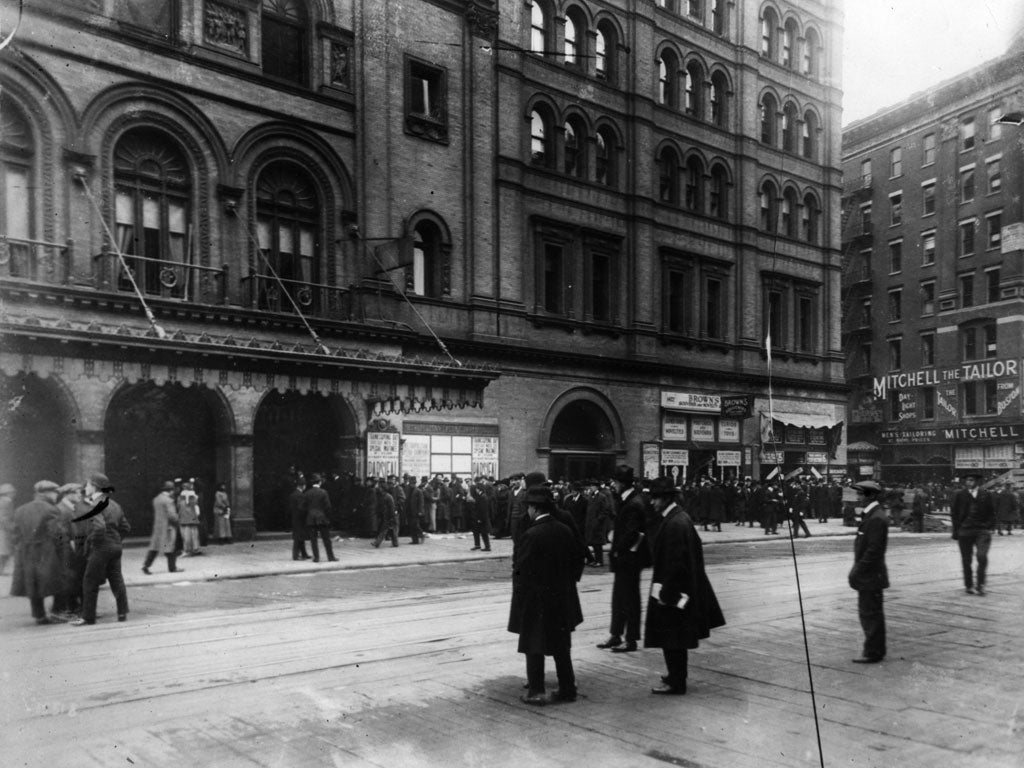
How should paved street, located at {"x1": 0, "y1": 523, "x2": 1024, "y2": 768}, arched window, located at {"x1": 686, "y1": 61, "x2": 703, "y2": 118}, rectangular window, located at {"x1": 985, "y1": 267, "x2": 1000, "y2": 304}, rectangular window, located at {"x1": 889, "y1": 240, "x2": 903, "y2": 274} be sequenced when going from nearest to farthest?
1. paved street, located at {"x1": 0, "y1": 523, "x2": 1024, "y2": 768}
2. arched window, located at {"x1": 686, "y1": 61, "x2": 703, "y2": 118}
3. rectangular window, located at {"x1": 985, "y1": 267, "x2": 1000, "y2": 304}
4. rectangular window, located at {"x1": 889, "y1": 240, "x2": 903, "y2": 274}

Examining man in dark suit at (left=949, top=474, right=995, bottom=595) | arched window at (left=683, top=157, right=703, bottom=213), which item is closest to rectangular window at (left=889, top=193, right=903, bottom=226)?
arched window at (left=683, top=157, right=703, bottom=213)

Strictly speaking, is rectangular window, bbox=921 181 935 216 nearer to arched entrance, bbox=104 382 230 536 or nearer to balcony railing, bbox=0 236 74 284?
arched entrance, bbox=104 382 230 536

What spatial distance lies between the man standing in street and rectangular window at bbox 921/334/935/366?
39.4 metres

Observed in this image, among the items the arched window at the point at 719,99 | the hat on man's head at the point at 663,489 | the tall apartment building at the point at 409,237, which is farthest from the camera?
the arched window at the point at 719,99

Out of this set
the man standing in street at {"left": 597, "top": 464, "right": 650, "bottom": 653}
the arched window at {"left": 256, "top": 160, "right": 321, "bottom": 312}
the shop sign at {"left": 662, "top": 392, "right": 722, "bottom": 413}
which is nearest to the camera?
the man standing in street at {"left": 597, "top": 464, "right": 650, "bottom": 653}

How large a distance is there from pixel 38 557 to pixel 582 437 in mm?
20977

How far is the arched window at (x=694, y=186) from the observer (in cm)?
3372

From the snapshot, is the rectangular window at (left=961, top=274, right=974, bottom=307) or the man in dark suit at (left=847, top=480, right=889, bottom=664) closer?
the man in dark suit at (left=847, top=480, right=889, bottom=664)

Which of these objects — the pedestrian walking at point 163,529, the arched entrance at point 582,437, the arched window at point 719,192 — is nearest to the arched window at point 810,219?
the arched window at point 719,192

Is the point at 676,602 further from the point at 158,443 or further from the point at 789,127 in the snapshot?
the point at 789,127

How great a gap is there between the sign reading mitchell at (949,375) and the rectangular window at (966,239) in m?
5.07

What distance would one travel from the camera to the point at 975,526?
1373 centimetres

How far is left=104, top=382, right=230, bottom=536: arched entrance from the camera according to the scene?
800 inches

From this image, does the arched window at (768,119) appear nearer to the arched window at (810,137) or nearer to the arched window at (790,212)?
the arched window at (810,137)
